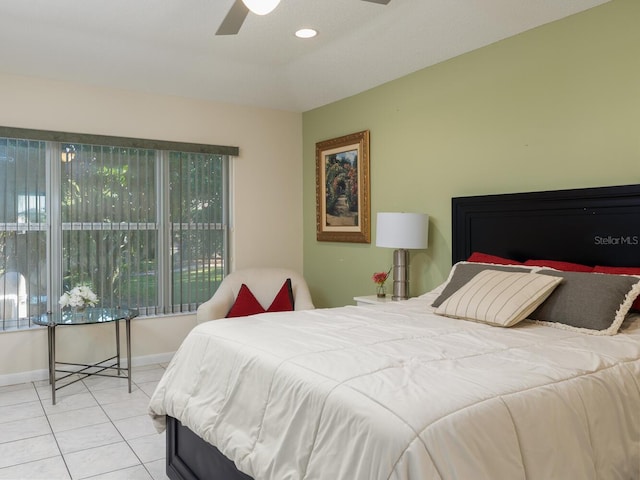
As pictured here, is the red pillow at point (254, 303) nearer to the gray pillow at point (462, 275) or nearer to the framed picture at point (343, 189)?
the framed picture at point (343, 189)

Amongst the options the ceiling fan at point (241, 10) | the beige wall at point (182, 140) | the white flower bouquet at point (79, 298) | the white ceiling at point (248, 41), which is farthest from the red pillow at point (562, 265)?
the white flower bouquet at point (79, 298)

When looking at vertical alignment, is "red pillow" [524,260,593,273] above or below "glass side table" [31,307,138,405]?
above

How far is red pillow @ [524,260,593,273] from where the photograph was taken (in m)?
2.83

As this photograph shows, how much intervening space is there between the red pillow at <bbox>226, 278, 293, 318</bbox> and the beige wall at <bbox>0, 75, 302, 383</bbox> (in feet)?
2.02

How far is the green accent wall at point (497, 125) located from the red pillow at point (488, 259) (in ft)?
1.49

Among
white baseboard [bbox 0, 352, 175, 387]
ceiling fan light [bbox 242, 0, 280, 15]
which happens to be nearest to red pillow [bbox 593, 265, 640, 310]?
ceiling fan light [bbox 242, 0, 280, 15]

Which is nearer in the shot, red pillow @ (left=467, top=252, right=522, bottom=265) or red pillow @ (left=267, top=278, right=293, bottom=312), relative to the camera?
red pillow @ (left=467, top=252, right=522, bottom=265)

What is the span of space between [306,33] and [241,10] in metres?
1.28

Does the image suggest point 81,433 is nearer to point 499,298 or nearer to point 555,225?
point 499,298

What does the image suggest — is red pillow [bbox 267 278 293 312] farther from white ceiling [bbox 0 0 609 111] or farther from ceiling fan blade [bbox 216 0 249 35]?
ceiling fan blade [bbox 216 0 249 35]

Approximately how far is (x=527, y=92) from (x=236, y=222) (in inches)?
113

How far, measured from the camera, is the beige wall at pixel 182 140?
4.11 m

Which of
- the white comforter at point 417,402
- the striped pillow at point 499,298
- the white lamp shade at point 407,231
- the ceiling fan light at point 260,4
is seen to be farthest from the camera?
the white lamp shade at point 407,231

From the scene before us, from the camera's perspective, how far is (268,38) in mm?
3822
